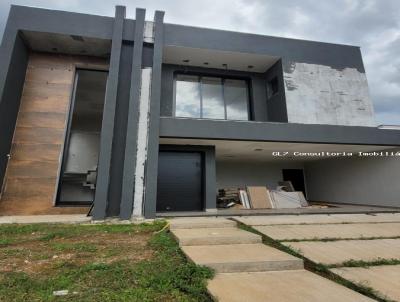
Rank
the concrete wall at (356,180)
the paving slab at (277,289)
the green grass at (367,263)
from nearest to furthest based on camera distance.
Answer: the paving slab at (277,289) < the green grass at (367,263) < the concrete wall at (356,180)

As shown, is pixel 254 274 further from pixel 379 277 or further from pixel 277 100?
pixel 277 100

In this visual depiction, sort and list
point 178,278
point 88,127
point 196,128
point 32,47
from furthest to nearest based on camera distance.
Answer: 1. point 88,127
2. point 32,47
3. point 196,128
4. point 178,278

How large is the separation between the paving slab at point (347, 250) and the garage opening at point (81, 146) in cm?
720

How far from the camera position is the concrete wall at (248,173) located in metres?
12.0

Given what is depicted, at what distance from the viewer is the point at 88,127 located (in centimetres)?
1011

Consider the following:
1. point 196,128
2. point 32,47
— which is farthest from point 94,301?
point 32,47

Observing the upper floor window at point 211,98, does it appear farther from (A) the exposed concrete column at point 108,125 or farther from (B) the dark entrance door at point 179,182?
(A) the exposed concrete column at point 108,125

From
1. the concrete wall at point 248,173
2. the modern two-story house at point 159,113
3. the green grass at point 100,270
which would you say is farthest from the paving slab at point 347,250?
the concrete wall at point 248,173

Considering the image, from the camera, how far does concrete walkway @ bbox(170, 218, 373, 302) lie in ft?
6.26

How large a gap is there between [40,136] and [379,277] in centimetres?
913

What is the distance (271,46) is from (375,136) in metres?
5.24

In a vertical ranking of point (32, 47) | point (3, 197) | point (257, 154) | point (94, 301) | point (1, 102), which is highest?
point (32, 47)

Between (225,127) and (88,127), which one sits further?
(88,127)

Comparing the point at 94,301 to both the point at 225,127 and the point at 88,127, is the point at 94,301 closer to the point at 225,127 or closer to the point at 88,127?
the point at 225,127
